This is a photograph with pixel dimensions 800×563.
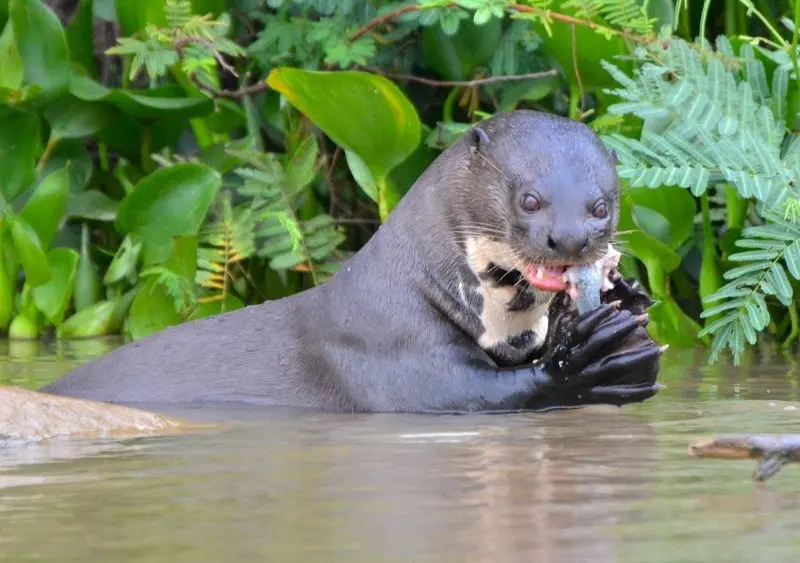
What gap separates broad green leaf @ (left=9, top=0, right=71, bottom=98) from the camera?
6504mm

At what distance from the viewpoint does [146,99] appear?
6.71 m

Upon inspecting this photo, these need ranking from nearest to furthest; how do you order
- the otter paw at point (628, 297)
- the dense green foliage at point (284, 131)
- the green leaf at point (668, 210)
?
the otter paw at point (628, 297), the dense green foliage at point (284, 131), the green leaf at point (668, 210)

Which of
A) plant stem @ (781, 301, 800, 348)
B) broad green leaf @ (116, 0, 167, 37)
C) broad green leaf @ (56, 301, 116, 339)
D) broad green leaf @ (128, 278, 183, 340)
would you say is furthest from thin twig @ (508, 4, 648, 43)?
broad green leaf @ (56, 301, 116, 339)

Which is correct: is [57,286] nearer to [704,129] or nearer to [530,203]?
[704,129]

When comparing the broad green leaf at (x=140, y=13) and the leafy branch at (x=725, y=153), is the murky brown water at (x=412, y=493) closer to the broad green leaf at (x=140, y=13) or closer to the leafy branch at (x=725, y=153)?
the leafy branch at (x=725, y=153)

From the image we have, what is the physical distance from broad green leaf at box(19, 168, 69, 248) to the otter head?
9.25 ft

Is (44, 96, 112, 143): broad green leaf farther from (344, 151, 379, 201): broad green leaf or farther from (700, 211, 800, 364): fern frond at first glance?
(700, 211, 800, 364): fern frond

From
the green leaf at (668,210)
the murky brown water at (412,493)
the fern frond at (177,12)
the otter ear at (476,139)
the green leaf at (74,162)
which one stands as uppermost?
the fern frond at (177,12)

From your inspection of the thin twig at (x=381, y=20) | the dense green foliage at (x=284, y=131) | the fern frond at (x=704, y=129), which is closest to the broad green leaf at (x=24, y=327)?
the dense green foliage at (x=284, y=131)

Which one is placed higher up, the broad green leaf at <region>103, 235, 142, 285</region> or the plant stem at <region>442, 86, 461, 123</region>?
the plant stem at <region>442, 86, 461, 123</region>

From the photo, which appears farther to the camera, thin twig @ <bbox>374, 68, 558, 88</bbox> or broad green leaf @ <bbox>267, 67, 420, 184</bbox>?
thin twig @ <bbox>374, 68, 558, 88</bbox>

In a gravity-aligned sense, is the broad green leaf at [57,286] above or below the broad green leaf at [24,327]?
above

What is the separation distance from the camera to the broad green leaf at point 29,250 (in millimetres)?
6395

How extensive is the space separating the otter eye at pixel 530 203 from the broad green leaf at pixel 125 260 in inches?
114
